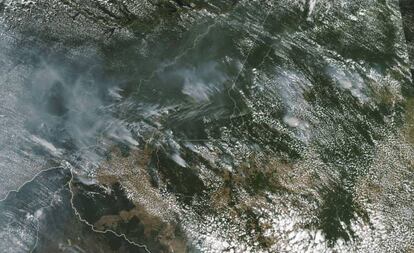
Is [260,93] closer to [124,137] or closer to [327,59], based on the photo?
[327,59]

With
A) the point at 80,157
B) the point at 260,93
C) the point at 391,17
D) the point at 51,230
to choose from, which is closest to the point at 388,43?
the point at 391,17

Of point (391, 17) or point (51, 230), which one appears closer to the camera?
point (51, 230)

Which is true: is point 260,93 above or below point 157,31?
below

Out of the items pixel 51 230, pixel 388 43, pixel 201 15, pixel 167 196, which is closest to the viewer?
pixel 51 230

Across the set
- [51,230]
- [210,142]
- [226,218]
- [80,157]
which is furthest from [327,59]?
[51,230]

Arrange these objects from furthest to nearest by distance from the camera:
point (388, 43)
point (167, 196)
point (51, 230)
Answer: point (388, 43) < point (167, 196) < point (51, 230)

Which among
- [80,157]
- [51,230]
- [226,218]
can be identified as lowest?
[226,218]
